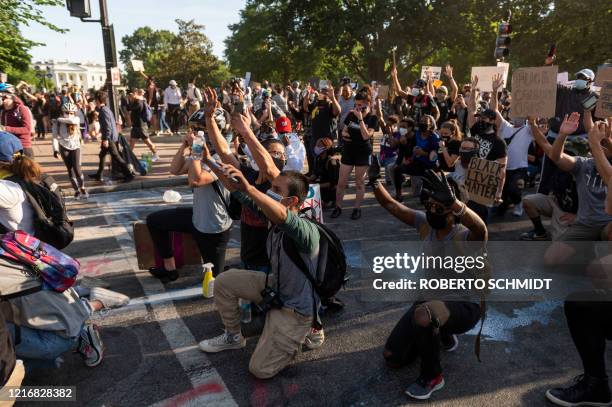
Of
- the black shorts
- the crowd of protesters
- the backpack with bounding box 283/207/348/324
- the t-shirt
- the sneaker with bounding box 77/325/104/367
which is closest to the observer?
the crowd of protesters

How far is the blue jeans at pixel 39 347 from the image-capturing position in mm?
3234

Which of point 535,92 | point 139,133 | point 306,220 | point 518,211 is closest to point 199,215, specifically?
point 306,220

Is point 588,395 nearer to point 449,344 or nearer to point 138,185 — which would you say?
point 449,344

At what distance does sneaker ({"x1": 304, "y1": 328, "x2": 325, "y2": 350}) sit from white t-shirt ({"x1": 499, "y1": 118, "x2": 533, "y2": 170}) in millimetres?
4984

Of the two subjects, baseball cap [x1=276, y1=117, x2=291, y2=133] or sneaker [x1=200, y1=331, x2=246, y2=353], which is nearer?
sneaker [x1=200, y1=331, x2=246, y2=353]

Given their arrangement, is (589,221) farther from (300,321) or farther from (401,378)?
(300,321)

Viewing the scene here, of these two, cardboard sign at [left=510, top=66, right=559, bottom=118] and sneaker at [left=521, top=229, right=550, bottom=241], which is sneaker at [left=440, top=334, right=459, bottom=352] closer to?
cardboard sign at [left=510, top=66, right=559, bottom=118]

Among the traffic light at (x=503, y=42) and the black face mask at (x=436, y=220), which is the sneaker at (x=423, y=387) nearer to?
the black face mask at (x=436, y=220)


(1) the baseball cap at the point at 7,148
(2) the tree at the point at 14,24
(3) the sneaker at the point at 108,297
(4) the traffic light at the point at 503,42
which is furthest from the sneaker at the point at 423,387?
(2) the tree at the point at 14,24

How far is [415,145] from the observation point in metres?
8.27

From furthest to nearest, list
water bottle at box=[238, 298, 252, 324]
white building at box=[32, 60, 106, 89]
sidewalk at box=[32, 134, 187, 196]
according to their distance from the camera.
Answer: white building at box=[32, 60, 106, 89]
sidewalk at box=[32, 134, 187, 196]
water bottle at box=[238, 298, 252, 324]

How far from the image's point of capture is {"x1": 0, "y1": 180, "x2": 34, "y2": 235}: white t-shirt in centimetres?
359

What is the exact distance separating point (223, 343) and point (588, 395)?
2688 millimetres

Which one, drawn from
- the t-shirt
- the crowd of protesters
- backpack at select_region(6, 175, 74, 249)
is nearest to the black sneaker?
the crowd of protesters
